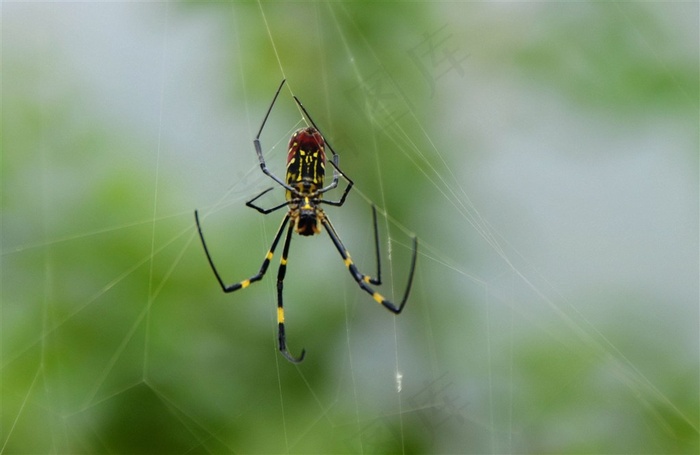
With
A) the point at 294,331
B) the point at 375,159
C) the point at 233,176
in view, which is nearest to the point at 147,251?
the point at 233,176

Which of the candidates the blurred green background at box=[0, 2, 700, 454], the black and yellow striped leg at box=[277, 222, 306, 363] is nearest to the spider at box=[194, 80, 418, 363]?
the black and yellow striped leg at box=[277, 222, 306, 363]

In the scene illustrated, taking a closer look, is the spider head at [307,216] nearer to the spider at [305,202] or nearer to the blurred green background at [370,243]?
the spider at [305,202]

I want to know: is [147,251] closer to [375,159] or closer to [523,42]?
[375,159]

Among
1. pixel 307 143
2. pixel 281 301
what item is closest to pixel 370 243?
pixel 281 301

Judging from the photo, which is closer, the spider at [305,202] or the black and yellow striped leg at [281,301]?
the spider at [305,202]

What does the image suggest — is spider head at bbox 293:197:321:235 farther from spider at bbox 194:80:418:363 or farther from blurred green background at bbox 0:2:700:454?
blurred green background at bbox 0:2:700:454

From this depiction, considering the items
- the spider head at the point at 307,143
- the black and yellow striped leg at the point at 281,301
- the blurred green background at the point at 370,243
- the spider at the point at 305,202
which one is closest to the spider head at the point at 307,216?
the spider at the point at 305,202

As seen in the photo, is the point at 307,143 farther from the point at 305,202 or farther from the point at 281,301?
the point at 281,301
